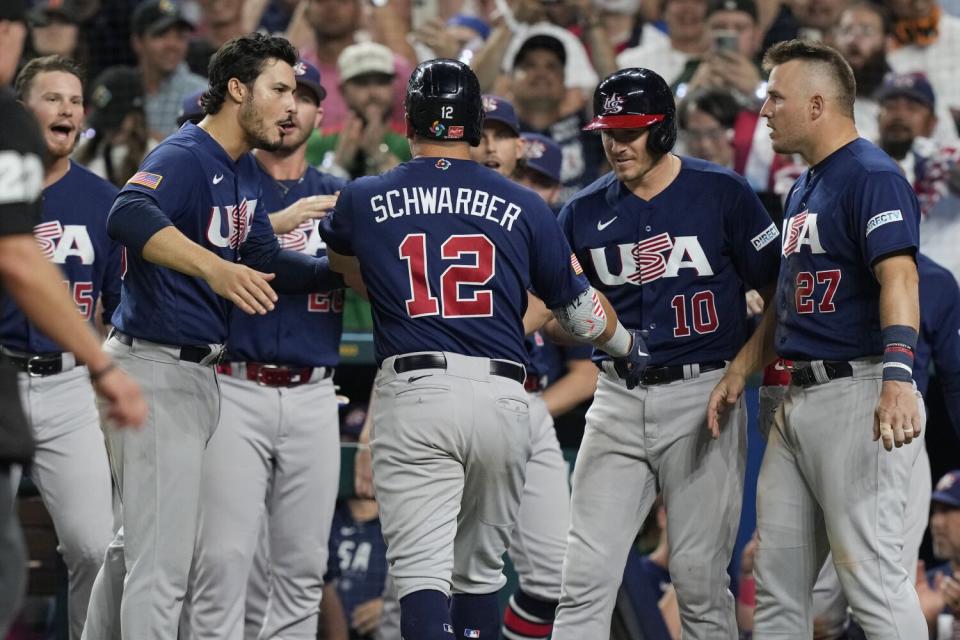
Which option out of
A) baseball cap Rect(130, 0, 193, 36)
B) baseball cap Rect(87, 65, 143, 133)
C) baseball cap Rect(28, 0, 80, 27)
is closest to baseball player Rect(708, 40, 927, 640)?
baseball cap Rect(87, 65, 143, 133)

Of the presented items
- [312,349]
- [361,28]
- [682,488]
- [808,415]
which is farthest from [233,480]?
[361,28]

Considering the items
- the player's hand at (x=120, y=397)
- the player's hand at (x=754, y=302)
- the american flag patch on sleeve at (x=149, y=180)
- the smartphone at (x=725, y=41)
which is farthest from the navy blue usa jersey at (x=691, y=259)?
the smartphone at (x=725, y=41)

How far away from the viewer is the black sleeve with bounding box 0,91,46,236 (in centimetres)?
275

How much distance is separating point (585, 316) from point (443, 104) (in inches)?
31.0

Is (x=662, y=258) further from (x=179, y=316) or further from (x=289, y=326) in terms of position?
(x=179, y=316)

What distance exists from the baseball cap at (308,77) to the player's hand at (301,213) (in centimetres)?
55

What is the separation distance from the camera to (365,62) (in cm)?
723

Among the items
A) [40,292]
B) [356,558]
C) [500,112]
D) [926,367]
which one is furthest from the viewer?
[356,558]

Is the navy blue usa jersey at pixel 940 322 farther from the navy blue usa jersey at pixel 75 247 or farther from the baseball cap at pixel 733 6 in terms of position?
the baseball cap at pixel 733 6

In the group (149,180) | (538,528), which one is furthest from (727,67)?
(149,180)

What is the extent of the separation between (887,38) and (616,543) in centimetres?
455

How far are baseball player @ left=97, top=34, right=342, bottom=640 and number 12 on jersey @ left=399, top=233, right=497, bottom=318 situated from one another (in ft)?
Result: 1.43

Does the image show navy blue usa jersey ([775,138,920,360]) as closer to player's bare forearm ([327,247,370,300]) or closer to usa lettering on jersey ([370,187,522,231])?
usa lettering on jersey ([370,187,522,231])

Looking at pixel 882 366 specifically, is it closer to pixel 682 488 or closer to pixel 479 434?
pixel 682 488
